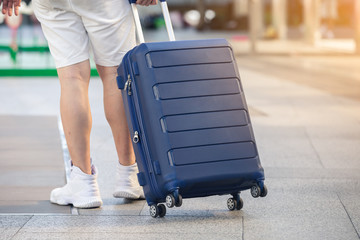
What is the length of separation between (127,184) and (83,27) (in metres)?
0.79

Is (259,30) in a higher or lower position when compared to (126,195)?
lower

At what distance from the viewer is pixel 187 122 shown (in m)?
3.12

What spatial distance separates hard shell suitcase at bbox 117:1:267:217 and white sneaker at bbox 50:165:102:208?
1.15ft

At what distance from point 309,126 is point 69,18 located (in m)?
3.29

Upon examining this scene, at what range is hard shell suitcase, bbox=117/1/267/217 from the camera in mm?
3072

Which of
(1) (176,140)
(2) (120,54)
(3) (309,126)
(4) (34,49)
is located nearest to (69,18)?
(2) (120,54)

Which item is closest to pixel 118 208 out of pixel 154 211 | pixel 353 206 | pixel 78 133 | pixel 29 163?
pixel 154 211

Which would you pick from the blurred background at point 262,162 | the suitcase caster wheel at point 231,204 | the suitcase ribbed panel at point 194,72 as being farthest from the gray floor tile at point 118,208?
the suitcase ribbed panel at point 194,72

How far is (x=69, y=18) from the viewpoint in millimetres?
3422

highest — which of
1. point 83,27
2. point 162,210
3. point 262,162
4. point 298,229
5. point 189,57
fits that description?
point 83,27

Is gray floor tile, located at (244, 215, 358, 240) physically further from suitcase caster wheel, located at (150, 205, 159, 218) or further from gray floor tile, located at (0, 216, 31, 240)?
gray floor tile, located at (0, 216, 31, 240)

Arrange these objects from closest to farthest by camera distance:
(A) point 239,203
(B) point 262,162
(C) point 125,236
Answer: (C) point 125,236
(A) point 239,203
(B) point 262,162

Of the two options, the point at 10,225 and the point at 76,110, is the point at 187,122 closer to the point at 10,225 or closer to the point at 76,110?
the point at 76,110

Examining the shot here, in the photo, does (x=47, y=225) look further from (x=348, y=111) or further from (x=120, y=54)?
(x=348, y=111)
